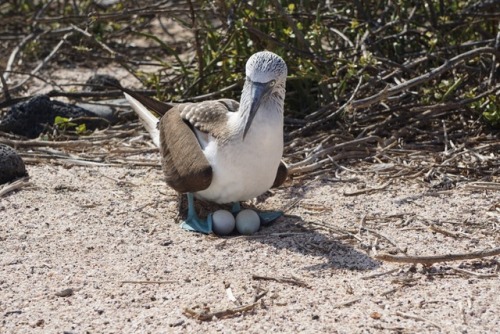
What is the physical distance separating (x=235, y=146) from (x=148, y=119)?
4.69 ft

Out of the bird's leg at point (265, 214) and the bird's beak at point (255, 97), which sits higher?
the bird's beak at point (255, 97)

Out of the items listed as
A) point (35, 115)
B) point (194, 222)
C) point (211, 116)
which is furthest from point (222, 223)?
point (35, 115)

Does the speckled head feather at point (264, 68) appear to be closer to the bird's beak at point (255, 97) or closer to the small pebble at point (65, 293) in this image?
the bird's beak at point (255, 97)

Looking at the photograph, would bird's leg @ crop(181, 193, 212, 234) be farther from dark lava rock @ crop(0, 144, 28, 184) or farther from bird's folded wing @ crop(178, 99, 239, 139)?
dark lava rock @ crop(0, 144, 28, 184)

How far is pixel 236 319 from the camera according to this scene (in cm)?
404

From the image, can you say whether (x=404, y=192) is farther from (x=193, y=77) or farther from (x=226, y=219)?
(x=193, y=77)

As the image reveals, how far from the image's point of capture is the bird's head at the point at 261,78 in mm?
4922

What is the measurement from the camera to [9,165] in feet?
19.0

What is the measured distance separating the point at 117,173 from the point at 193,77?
1441mm

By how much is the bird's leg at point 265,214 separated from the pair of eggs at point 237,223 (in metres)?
0.10

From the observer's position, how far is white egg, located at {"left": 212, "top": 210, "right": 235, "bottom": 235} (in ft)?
16.9

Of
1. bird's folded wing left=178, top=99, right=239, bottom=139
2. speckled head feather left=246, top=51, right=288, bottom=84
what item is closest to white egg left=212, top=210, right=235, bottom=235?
bird's folded wing left=178, top=99, right=239, bottom=139

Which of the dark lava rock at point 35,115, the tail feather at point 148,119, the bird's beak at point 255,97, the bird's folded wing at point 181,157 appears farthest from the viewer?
the dark lava rock at point 35,115

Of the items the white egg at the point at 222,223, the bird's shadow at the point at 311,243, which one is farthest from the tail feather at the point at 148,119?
the bird's shadow at the point at 311,243
